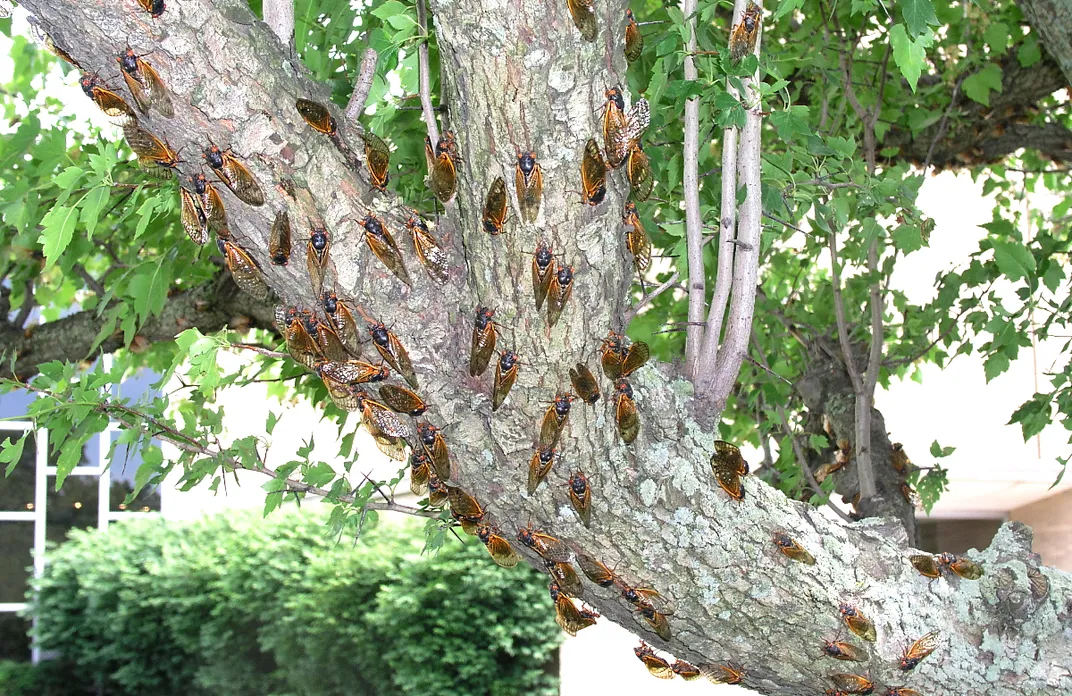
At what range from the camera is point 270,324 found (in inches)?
150

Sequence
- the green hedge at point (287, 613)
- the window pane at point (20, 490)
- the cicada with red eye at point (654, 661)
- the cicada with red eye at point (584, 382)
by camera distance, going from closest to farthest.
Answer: the cicada with red eye at point (584, 382) < the cicada with red eye at point (654, 661) < the green hedge at point (287, 613) < the window pane at point (20, 490)

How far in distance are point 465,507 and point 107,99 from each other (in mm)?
1003

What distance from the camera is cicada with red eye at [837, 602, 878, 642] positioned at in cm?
191

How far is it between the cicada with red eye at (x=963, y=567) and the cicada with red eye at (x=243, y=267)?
1.59m

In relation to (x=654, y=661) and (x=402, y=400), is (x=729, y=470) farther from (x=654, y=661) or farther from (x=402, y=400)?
(x=654, y=661)

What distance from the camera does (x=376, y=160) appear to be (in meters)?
1.76

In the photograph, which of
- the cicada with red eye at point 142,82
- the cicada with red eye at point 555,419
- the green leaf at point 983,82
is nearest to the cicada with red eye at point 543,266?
the cicada with red eye at point 555,419

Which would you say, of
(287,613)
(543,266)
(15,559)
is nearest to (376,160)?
(543,266)

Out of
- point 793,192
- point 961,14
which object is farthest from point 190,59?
point 961,14

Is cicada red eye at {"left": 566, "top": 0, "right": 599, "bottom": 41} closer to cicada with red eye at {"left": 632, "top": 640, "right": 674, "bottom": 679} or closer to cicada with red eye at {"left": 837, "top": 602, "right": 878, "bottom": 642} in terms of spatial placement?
cicada with red eye at {"left": 837, "top": 602, "right": 878, "bottom": 642}

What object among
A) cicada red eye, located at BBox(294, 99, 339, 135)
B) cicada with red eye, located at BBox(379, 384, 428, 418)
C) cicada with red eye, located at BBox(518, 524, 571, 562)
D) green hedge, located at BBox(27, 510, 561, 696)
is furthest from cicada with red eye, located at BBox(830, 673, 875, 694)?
green hedge, located at BBox(27, 510, 561, 696)

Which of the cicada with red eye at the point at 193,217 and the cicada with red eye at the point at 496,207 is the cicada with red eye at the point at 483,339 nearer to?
the cicada with red eye at the point at 496,207

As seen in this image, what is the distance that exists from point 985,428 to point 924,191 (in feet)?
7.71

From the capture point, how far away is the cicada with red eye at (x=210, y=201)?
1573mm
